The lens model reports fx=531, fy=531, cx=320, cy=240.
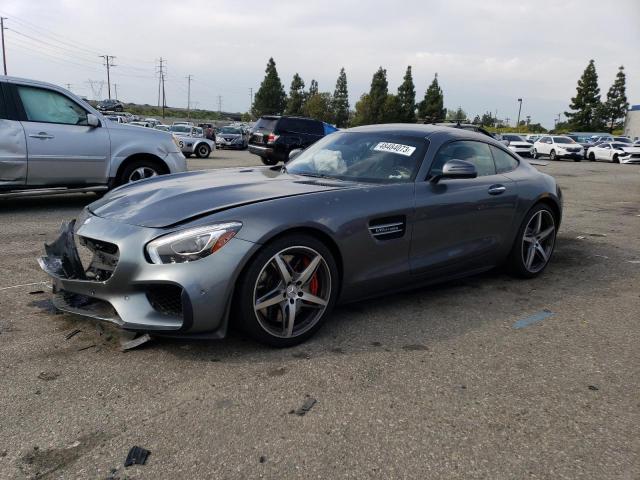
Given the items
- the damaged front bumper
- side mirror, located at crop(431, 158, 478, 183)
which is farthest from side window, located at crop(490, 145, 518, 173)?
the damaged front bumper

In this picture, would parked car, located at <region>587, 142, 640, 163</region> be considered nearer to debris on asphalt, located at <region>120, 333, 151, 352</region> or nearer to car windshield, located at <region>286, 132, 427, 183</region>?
car windshield, located at <region>286, 132, 427, 183</region>

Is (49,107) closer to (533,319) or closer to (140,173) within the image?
(140,173)

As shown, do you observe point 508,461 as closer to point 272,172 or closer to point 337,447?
point 337,447

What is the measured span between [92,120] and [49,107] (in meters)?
0.56

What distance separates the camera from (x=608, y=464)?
7.32 feet

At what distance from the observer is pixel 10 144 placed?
6.91 m

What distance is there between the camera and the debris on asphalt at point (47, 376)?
2743 millimetres

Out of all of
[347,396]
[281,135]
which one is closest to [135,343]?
[347,396]

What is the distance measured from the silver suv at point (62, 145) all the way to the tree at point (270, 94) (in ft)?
244

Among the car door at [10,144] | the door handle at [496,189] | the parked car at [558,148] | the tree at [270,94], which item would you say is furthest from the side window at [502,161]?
the tree at [270,94]

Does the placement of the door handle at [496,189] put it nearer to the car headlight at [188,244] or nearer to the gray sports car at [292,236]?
the gray sports car at [292,236]

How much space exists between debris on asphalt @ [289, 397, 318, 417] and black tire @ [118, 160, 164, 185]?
604 cm

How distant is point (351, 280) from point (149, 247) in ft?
4.23

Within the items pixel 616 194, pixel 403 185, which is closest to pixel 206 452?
pixel 403 185
